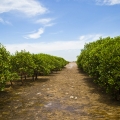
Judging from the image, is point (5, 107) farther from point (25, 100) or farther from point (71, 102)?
point (71, 102)

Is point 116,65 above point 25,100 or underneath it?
above

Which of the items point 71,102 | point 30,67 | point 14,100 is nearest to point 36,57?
point 30,67

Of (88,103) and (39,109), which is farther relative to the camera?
(88,103)

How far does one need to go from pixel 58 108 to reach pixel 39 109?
4.83 ft

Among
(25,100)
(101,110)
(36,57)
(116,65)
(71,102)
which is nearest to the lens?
(101,110)

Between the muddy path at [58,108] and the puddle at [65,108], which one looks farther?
the puddle at [65,108]

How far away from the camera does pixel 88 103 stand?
1653 cm

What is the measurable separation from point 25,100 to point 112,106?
799cm

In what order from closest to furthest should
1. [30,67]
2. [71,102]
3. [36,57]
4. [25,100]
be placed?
[71,102] → [25,100] → [30,67] → [36,57]

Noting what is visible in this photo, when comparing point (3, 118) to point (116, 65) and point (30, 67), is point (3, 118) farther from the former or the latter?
point (30, 67)

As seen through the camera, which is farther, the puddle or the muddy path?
the puddle

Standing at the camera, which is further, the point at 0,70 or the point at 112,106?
the point at 0,70

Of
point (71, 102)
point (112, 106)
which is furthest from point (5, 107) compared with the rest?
point (112, 106)

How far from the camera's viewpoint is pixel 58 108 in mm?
15109
